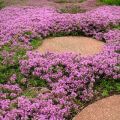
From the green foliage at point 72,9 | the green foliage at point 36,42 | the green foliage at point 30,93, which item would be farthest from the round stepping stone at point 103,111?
the green foliage at point 72,9

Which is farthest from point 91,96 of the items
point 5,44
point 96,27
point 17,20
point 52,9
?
point 52,9

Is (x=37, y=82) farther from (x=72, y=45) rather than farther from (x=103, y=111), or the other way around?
(x=72, y=45)

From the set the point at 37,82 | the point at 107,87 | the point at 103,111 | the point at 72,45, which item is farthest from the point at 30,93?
the point at 72,45

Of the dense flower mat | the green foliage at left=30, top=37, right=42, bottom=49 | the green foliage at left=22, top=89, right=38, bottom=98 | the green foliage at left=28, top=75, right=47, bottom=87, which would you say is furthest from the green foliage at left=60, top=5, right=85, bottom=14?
the green foliage at left=22, top=89, right=38, bottom=98

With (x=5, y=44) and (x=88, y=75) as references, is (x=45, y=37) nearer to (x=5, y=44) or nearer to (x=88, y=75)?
(x=5, y=44)

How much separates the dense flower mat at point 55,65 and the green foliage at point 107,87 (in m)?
0.12

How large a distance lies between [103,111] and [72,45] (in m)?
3.73

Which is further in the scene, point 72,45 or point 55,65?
point 72,45

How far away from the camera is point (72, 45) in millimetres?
11086

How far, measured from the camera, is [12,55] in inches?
396

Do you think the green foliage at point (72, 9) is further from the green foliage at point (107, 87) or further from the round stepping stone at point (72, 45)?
the green foliage at point (107, 87)

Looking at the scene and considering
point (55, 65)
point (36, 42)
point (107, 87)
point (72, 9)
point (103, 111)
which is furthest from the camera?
point (72, 9)

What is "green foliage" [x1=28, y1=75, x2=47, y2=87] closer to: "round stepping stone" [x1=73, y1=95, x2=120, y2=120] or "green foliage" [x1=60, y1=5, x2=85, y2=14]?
"round stepping stone" [x1=73, y1=95, x2=120, y2=120]

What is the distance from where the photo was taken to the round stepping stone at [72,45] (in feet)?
34.8
